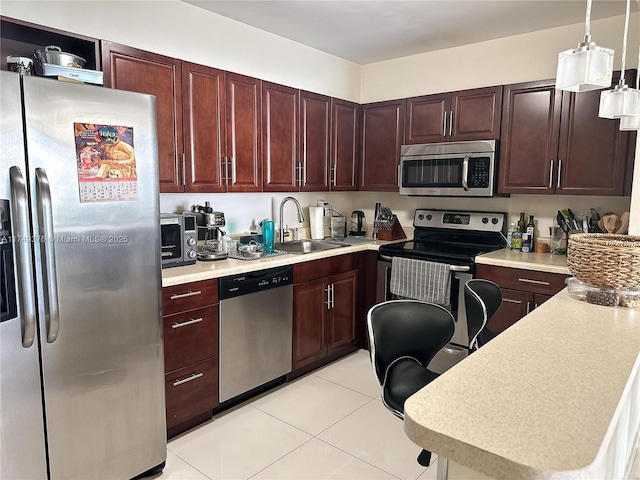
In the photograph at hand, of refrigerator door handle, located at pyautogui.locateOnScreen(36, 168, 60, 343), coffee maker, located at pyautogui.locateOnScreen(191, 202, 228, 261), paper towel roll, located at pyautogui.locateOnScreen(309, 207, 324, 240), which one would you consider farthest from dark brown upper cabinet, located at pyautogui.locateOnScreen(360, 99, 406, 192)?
refrigerator door handle, located at pyautogui.locateOnScreen(36, 168, 60, 343)

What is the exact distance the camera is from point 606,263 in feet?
4.80

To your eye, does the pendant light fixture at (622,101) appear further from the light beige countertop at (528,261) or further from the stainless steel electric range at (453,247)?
the stainless steel electric range at (453,247)

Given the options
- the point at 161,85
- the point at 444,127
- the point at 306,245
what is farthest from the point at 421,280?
the point at 161,85

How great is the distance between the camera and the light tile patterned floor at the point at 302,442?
221 centimetres

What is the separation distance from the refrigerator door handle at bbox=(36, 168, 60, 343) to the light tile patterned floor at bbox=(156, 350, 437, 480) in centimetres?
99

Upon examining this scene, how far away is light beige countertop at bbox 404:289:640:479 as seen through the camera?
71cm

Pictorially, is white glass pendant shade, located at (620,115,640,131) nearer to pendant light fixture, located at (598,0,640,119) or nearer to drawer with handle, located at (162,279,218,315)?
pendant light fixture, located at (598,0,640,119)

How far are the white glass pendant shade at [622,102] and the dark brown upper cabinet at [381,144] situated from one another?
2199 millimetres

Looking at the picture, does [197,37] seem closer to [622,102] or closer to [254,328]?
[254,328]

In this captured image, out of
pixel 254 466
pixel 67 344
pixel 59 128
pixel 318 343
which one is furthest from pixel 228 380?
pixel 59 128

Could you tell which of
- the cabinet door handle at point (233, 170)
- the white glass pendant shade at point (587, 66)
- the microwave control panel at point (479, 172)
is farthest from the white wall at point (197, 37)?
the white glass pendant shade at point (587, 66)

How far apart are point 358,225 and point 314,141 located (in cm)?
98

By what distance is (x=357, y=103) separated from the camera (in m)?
4.01

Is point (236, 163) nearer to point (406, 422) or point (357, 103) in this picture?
point (357, 103)
